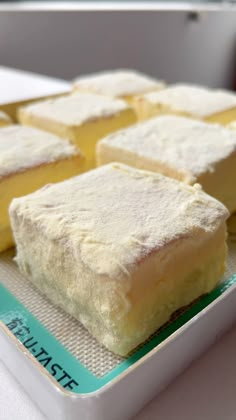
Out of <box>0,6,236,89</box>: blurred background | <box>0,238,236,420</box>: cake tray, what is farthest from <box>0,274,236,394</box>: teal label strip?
<box>0,6,236,89</box>: blurred background

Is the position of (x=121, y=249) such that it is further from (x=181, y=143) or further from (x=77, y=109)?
(x=77, y=109)

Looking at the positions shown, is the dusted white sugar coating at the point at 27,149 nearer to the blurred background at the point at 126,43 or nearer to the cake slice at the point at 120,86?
the cake slice at the point at 120,86

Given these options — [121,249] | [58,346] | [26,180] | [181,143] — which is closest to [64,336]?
[58,346]

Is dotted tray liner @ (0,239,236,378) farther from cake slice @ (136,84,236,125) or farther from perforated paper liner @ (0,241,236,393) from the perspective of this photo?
cake slice @ (136,84,236,125)

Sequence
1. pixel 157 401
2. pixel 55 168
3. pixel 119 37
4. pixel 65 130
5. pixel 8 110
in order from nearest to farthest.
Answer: pixel 157 401 < pixel 55 168 < pixel 65 130 < pixel 8 110 < pixel 119 37

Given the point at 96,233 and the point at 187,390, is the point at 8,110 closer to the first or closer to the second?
the point at 96,233

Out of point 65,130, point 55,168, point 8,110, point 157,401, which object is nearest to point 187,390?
point 157,401
